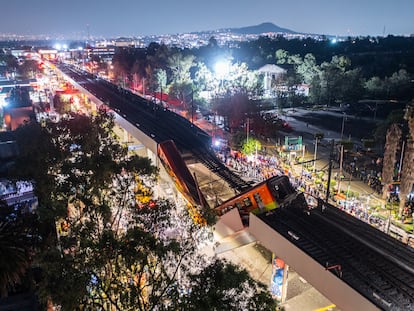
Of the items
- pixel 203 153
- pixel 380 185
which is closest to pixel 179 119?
pixel 203 153

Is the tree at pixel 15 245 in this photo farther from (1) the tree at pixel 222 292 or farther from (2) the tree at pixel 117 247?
(1) the tree at pixel 222 292

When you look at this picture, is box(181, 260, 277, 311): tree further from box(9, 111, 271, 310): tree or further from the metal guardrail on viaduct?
the metal guardrail on viaduct

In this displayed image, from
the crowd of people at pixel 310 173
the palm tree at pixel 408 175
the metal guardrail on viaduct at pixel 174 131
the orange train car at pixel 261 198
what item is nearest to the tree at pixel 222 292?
the orange train car at pixel 261 198

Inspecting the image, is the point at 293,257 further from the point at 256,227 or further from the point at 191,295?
the point at 191,295

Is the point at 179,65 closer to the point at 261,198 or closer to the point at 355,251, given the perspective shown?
the point at 261,198

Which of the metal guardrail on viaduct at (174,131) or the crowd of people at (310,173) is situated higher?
the metal guardrail on viaduct at (174,131)

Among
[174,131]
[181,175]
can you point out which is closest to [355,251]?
[181,175]

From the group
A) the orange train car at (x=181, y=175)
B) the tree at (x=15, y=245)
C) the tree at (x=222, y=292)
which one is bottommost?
the tree at (x=15, y=245)

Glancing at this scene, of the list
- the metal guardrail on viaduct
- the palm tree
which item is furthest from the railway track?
the palm tree

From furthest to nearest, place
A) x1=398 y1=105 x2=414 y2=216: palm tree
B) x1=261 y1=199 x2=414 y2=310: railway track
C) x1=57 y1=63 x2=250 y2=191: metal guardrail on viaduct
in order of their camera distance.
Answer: x1=57 y1=63 x2=250 y2=191: metal guardrail on viaduct < x1=398 y1=105 x2=414 y2=216: palm tree < x1=261 y1=199 x2=414 y2=310: railway track

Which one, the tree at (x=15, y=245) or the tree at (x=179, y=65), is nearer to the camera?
the tree at (x=15, y=245)
